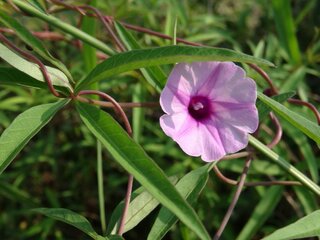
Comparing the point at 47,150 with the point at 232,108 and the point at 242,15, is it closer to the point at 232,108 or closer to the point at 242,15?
the point at 242,15

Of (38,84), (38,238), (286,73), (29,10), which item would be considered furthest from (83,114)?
(38,238)

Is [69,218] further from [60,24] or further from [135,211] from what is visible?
[60,24]

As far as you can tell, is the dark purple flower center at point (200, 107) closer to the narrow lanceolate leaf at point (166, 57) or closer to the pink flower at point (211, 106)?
the pink flower at point (211, 106)

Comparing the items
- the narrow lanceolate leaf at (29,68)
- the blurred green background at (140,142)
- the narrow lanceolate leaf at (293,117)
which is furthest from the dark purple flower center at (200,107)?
the blurred green background at (140,142)

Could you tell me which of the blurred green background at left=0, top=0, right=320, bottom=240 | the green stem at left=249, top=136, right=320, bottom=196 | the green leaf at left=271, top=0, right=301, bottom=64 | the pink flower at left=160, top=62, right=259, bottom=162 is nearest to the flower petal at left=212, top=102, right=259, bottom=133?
the pink flower at left=160, top=62, right=259, bottom=162

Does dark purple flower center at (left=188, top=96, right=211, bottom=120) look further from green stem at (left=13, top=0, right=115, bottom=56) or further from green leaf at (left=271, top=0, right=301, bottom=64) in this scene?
green leaf at (left=271, top=0, right=301, bottom=64)

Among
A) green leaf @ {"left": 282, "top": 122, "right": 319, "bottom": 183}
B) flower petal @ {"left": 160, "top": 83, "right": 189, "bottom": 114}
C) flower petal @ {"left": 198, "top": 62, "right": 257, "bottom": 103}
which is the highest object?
flower petal @ {"left": 160, "top": 83, "right": 189, "bottom": 114}
